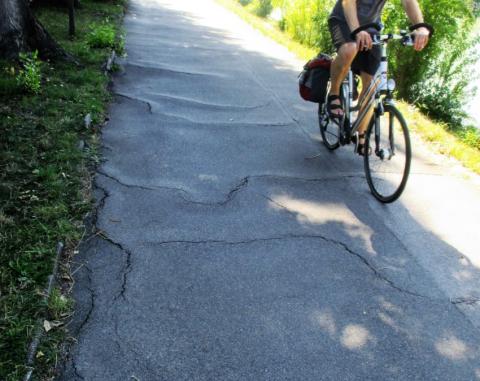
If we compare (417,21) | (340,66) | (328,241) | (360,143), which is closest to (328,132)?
(360,143)

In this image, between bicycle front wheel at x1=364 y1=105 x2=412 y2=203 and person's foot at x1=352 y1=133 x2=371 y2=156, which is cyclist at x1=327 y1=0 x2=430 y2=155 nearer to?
person's foot at x1=352 y1=133 x2=371 y2=156

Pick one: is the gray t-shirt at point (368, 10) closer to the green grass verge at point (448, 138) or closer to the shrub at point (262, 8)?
the green grass verge at point (448, 138)

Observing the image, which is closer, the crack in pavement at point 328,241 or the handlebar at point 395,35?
the crack in pavement at point 328,241

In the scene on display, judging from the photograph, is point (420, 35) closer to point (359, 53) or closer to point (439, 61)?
point (359, 53)

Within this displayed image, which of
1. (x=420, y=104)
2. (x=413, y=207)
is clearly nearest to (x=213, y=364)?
(x=413, y=207)

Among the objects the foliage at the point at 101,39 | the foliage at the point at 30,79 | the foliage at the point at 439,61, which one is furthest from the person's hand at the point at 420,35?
the foliage at the point at 101,39

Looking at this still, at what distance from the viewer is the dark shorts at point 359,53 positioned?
441 cm

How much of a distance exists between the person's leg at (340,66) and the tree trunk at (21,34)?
4.38 m

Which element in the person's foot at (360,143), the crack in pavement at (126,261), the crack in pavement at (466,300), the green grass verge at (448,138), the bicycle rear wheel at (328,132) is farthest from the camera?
the green grass verge at (448,138)

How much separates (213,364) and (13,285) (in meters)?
1.33

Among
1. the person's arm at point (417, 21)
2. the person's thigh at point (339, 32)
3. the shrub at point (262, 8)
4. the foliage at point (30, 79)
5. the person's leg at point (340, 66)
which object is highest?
the person's arm at point (417, 21)

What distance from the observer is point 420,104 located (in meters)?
8.06

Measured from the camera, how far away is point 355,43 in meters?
4.23

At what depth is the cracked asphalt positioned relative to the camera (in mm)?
2604
